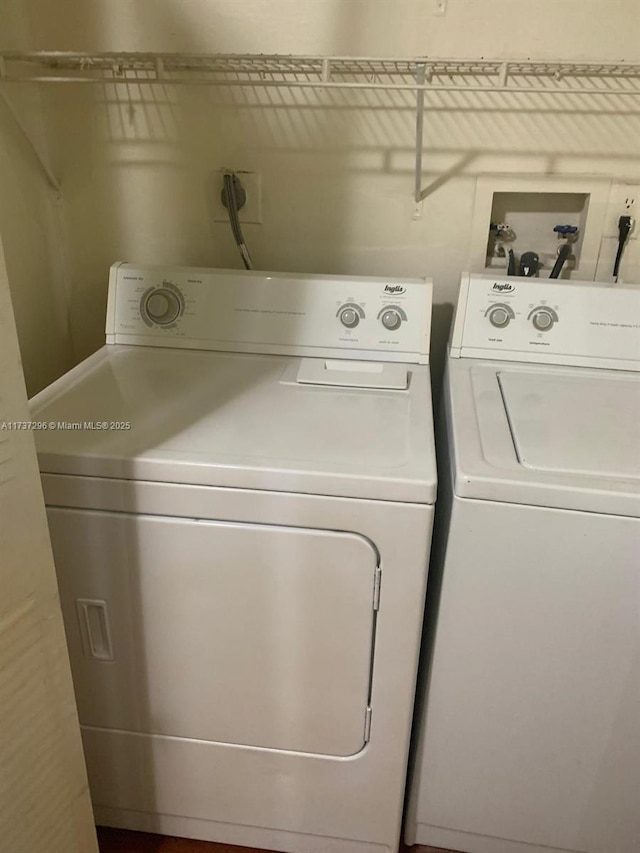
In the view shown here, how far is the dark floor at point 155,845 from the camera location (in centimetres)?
132

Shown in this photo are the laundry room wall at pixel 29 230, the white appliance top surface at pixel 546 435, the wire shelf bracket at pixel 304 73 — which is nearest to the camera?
the white appliance top surface at pixel 546 435

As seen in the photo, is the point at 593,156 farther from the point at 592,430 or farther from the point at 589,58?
the point at 592,430

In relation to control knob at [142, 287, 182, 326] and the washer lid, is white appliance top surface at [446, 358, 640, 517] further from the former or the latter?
control knob at [142, 287, 182, 326]

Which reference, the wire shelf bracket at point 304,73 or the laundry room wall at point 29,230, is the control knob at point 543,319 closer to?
the wire shelf bracket at point 304,73

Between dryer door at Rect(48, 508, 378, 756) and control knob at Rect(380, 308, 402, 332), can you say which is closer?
dryer door at Rect(48, 508, 378, 756)

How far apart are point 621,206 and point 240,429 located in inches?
39.9

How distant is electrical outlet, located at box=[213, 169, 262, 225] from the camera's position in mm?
1548

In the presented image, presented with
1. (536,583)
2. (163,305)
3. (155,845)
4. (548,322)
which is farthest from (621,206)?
(155,845)

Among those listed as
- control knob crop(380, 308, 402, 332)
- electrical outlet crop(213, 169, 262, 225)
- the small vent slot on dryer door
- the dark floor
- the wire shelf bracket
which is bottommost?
the dark floor

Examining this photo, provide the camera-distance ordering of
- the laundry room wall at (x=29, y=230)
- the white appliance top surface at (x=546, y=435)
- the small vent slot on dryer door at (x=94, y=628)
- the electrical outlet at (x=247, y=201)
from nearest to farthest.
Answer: the white appliance top surface at (x=546, y=435)
the small vent slot on dryer door at (x=94, y=628)
the laundry room wall at (x=29, y=230)
the electrical outlet at (x=247, y=201)

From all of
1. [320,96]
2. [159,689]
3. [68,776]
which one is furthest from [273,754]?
[320,96]

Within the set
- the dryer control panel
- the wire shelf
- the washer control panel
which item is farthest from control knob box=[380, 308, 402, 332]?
the wire shelf

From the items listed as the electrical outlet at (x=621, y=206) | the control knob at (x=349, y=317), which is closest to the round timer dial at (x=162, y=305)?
the control knob at (x=349, y=317)

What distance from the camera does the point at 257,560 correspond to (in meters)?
1.02
